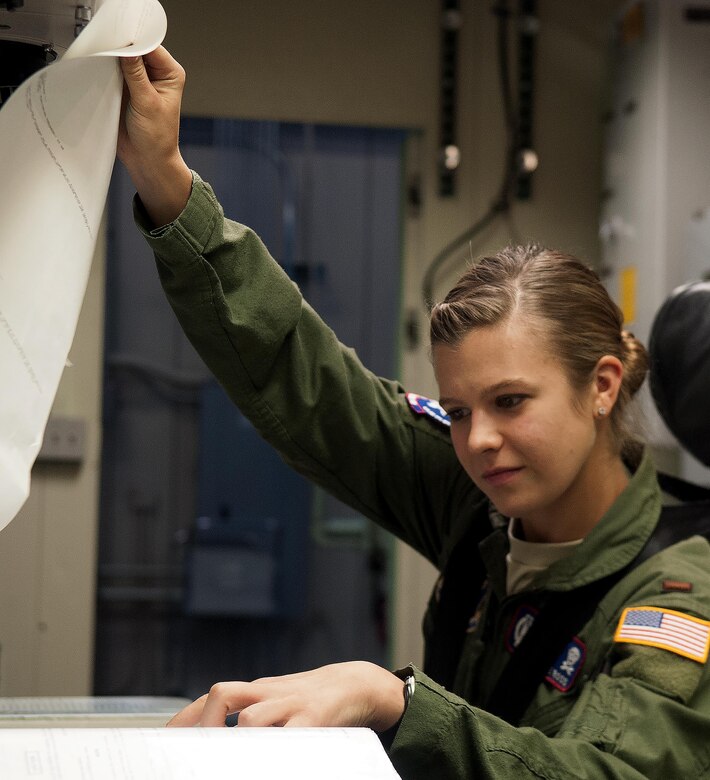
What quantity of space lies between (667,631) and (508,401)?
0.29 m

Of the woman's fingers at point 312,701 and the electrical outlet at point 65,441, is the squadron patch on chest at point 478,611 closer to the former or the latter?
the woman's fingers at point 312,701

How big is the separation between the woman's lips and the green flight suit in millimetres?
108

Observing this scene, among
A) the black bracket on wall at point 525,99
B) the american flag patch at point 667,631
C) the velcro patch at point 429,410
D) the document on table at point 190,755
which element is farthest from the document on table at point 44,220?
the black bracket on wall at point 525,99

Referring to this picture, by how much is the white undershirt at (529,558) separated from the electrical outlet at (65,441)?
2.03m

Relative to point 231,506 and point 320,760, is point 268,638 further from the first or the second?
point 320,760

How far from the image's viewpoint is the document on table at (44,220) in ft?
2.41

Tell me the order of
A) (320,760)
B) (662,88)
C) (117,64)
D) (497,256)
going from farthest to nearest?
(662,88), (497,256), (117,64), (320,760)

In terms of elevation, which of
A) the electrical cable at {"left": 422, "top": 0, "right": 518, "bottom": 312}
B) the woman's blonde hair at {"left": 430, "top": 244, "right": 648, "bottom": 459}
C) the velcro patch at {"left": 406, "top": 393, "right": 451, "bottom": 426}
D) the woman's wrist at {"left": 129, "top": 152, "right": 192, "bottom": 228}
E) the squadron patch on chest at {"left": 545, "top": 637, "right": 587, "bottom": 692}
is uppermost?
the electrical cable at {"left": 422, "top": 0, "right": 518, "bottom": 312}

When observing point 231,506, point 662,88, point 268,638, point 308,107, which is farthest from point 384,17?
point 268,638

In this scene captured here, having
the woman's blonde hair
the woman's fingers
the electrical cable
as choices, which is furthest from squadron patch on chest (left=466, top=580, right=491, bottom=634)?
the electrical cable

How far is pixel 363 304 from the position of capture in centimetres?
329

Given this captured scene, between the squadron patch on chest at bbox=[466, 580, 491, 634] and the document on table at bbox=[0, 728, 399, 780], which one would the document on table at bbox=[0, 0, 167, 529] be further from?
the squadron patch on chest at bbox=[466, 580, 491, 634]

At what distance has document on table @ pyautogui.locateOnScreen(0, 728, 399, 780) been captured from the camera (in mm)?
583

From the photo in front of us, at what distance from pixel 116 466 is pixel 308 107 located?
128 cm
